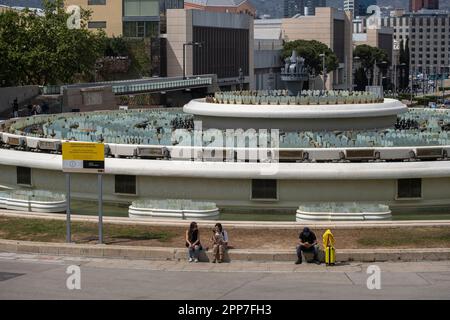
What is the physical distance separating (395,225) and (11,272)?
11.7 m

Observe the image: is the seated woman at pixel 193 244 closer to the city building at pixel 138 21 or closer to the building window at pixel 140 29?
the city building at pixel 138 21

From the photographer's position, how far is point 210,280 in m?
23.2

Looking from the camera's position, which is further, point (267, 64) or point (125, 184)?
point (267, 64)

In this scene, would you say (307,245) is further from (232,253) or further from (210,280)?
(210,280)

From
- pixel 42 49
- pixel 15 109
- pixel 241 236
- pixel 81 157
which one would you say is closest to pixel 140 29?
pixel 42 49

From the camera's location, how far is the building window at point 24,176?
38.4 metres

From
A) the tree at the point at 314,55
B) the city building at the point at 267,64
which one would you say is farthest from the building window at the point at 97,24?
the tree at the point at 314,55

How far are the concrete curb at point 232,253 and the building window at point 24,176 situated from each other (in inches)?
475

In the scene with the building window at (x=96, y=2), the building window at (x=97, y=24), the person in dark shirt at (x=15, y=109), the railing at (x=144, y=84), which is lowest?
the person in dark shirt at (x=15, y=109)

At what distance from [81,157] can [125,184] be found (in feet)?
27.2

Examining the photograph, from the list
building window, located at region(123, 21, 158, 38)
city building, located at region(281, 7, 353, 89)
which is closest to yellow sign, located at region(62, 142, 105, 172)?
building window, located at region(123, 21, 158, 38)

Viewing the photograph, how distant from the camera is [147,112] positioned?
59.7 meters

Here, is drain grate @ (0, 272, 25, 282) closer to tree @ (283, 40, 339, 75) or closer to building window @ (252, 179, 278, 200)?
building window @ (252, 179, 278, 200)
